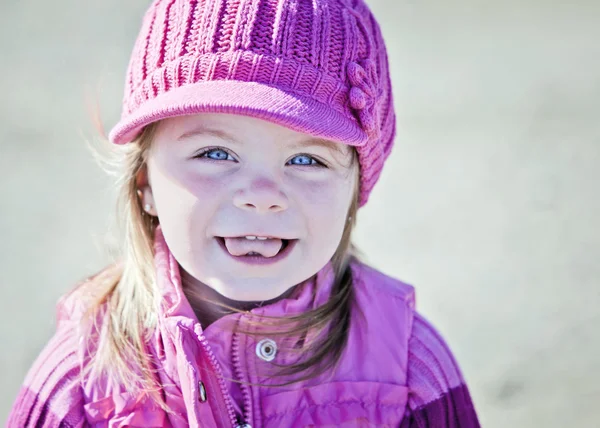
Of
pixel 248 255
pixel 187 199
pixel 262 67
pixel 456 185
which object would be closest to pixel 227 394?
pixel 248 255

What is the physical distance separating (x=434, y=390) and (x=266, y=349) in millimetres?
360

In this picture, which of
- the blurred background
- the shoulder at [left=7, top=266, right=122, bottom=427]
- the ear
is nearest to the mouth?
the ear

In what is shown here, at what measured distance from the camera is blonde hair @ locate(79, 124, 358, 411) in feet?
4.99

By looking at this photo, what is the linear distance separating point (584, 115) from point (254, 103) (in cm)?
258

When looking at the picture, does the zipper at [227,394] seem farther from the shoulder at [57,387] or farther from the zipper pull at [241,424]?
the shoulder at [57,387]

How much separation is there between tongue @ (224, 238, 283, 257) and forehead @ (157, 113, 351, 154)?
0.18 meters

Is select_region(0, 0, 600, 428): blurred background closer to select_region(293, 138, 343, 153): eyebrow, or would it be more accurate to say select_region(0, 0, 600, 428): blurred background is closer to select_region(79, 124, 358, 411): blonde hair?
select_region(79, 124, 358, 411): blonde hair

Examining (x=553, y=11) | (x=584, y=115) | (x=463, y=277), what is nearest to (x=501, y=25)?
(x=553, y=11)

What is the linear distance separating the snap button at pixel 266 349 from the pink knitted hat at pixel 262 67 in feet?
1.43

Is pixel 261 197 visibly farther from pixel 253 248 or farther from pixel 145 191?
pixel 145 191

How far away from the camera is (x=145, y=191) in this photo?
164cm

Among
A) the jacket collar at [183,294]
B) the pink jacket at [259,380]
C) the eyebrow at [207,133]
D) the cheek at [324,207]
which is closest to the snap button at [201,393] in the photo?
the pink jacket at [259,380]

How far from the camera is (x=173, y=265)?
1.58 meters

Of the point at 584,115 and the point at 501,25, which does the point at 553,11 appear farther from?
the point at 584,115
